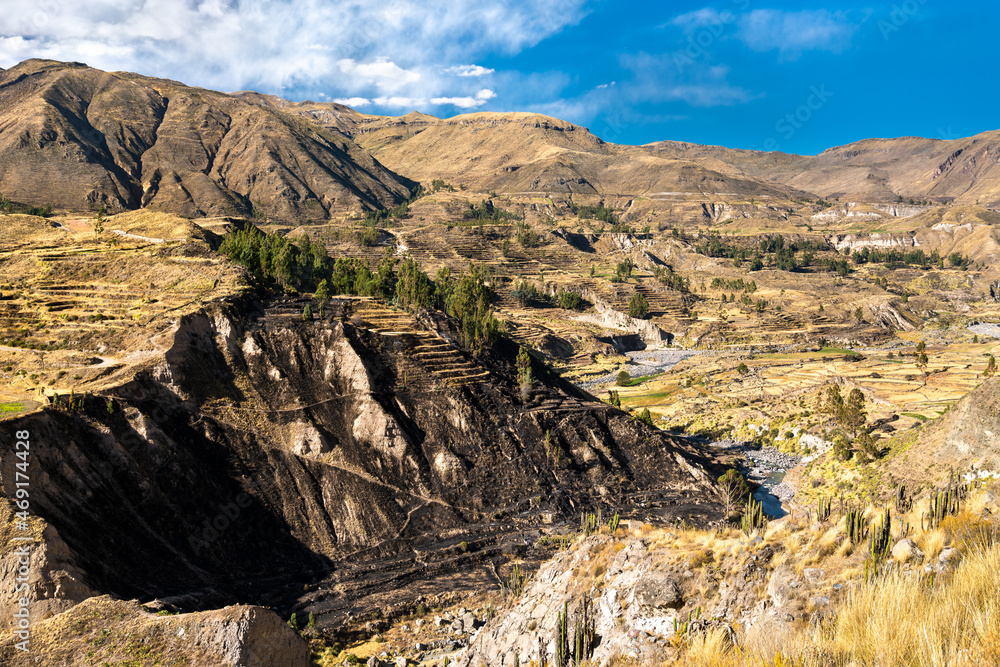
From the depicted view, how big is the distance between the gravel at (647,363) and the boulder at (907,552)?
4177 inches

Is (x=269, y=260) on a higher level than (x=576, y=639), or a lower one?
higher

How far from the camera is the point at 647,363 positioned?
148 meters

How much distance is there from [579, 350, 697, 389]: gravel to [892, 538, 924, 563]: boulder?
106m

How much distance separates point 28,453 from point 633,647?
41.9 m

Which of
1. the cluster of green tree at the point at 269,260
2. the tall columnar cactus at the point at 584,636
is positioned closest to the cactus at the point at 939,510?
the tall columnar cactus at the point at 584,636

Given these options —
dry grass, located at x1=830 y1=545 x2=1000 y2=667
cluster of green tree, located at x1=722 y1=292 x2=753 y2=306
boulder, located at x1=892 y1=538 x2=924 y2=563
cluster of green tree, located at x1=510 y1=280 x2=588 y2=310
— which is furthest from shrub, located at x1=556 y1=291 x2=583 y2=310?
dry grass, located at x1=830 y1=545 x2=1000 y2=667

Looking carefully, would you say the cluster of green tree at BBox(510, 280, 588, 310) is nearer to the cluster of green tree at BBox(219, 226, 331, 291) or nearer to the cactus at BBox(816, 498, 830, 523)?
the cluster of green tree at BBox(219, 226, 331, 291)

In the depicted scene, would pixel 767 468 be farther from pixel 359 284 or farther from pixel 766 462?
pixel 359 284

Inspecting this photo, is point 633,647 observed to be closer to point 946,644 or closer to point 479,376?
point 946,644

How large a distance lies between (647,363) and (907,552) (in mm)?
135923

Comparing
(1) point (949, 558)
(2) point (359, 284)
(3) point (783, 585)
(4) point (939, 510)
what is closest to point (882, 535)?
(4) point (939, 510)

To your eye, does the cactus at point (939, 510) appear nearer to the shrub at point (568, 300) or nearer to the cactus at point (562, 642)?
the cactus at point (562, 642)

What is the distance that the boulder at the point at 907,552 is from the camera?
15.0 m

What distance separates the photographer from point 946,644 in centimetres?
854
